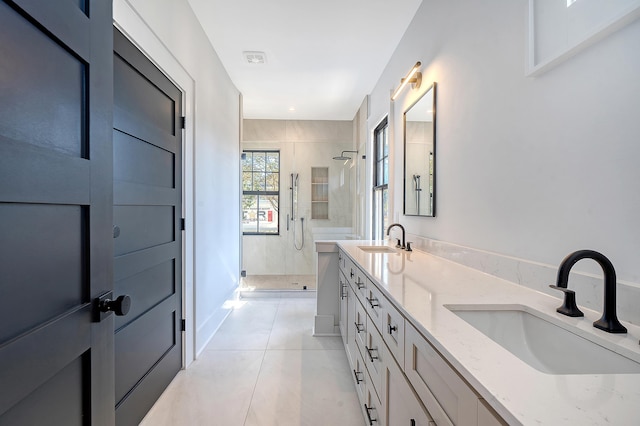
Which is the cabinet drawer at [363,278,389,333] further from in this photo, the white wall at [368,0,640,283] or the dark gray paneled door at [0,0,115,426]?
the dark gray paneled door at [0,0,115,426]

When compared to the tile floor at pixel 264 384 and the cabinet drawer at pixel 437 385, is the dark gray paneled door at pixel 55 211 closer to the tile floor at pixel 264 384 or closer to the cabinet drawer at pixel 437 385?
the cabinet drawer at pixel 437 385

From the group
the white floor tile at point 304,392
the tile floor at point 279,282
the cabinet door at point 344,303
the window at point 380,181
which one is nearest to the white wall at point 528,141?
the cabinet door at point 344,303

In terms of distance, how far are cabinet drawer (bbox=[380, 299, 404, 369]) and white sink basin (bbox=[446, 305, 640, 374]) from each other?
18cm

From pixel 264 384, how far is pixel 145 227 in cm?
130

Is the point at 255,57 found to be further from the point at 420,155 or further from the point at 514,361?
the point at 514,361

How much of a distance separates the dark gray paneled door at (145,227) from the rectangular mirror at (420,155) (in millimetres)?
1773

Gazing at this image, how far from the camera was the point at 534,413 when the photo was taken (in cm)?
43

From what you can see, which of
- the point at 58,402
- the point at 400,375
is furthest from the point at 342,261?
the point at 58,402

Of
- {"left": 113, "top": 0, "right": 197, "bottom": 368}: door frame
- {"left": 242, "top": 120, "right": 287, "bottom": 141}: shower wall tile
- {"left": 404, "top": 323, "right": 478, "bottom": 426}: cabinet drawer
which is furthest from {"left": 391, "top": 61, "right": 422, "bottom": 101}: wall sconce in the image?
{"left": 242, "top": 120, "right": 287, "bottom": 141}: shower wall tile

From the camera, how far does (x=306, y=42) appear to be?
265cm

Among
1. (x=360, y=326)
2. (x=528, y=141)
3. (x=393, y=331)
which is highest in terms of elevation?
(x=528, y=141)

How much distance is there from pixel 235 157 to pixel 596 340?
363 centimetres

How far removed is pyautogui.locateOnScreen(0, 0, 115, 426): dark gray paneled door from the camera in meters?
0.55

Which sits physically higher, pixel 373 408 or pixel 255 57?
pixel 255 57
